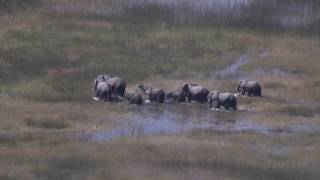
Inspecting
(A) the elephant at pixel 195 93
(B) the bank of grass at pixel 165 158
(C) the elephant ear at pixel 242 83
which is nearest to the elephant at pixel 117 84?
(A) the elephant at pixel 195 93

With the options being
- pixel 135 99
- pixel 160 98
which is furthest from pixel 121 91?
pixel 160 98

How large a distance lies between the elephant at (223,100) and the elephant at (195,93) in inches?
30.0

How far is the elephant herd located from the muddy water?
0.30 metres

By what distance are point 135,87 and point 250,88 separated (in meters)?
3.80

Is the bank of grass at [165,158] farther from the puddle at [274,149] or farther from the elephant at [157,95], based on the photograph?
the elephant at [157,95]

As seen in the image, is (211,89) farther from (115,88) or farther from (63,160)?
(63,160)

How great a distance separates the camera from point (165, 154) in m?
21.8

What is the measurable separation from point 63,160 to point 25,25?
2117 centimetres

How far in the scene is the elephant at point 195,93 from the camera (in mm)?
30797

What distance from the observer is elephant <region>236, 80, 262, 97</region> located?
31.4 meters

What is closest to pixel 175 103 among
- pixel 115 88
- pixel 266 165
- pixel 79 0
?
pixel 115 88

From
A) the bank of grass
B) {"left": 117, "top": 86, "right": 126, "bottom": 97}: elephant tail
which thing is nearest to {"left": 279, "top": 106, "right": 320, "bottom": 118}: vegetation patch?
the bank of grass

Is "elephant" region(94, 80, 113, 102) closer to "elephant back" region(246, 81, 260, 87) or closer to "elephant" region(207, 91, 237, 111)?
"elephant" region(207, 91, 237, 111)

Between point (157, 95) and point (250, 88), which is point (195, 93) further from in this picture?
point (250, 88)
